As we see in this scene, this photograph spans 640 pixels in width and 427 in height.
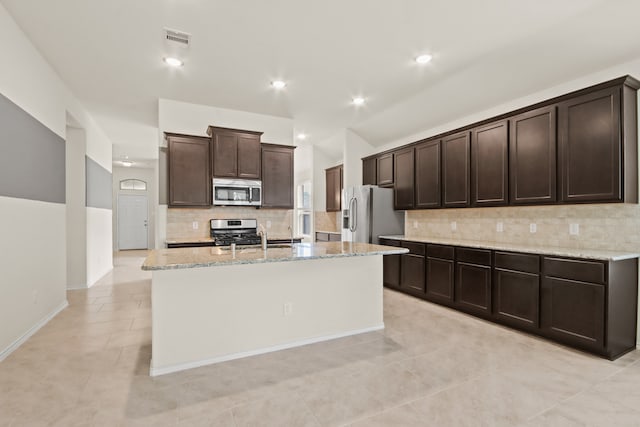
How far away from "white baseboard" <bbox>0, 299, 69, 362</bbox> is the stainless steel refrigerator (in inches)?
167

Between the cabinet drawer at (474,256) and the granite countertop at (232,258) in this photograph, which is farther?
the cabinet drawer at (474,256)

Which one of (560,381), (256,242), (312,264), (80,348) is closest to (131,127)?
(256,242)

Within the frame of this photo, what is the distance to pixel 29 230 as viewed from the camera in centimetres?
316

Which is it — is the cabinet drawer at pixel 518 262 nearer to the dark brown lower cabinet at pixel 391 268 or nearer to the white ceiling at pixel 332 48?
the dark brown lower cabinet at pixel 391 268

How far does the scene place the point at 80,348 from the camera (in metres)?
2.95

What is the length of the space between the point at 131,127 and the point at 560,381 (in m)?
7.20

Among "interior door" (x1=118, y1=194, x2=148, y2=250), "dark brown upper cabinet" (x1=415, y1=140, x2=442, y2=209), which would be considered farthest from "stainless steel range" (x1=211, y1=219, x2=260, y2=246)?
"interior door" (x1=118, y1=194, x2=148, y2=250)

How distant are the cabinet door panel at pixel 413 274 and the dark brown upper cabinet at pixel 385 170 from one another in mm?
1440

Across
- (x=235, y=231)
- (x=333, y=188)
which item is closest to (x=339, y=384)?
(x=235, y=231)

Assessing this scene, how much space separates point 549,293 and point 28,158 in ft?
17.3

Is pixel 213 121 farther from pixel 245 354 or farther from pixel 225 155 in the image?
pixel 245 354

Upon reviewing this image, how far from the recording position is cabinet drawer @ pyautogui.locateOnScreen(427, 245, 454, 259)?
4.14 metres

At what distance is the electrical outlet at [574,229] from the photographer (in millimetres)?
3371

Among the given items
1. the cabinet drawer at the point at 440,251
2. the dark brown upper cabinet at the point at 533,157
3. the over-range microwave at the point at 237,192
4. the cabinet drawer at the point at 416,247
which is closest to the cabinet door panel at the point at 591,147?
the dark brown upper cabinet at the point at 533,157
